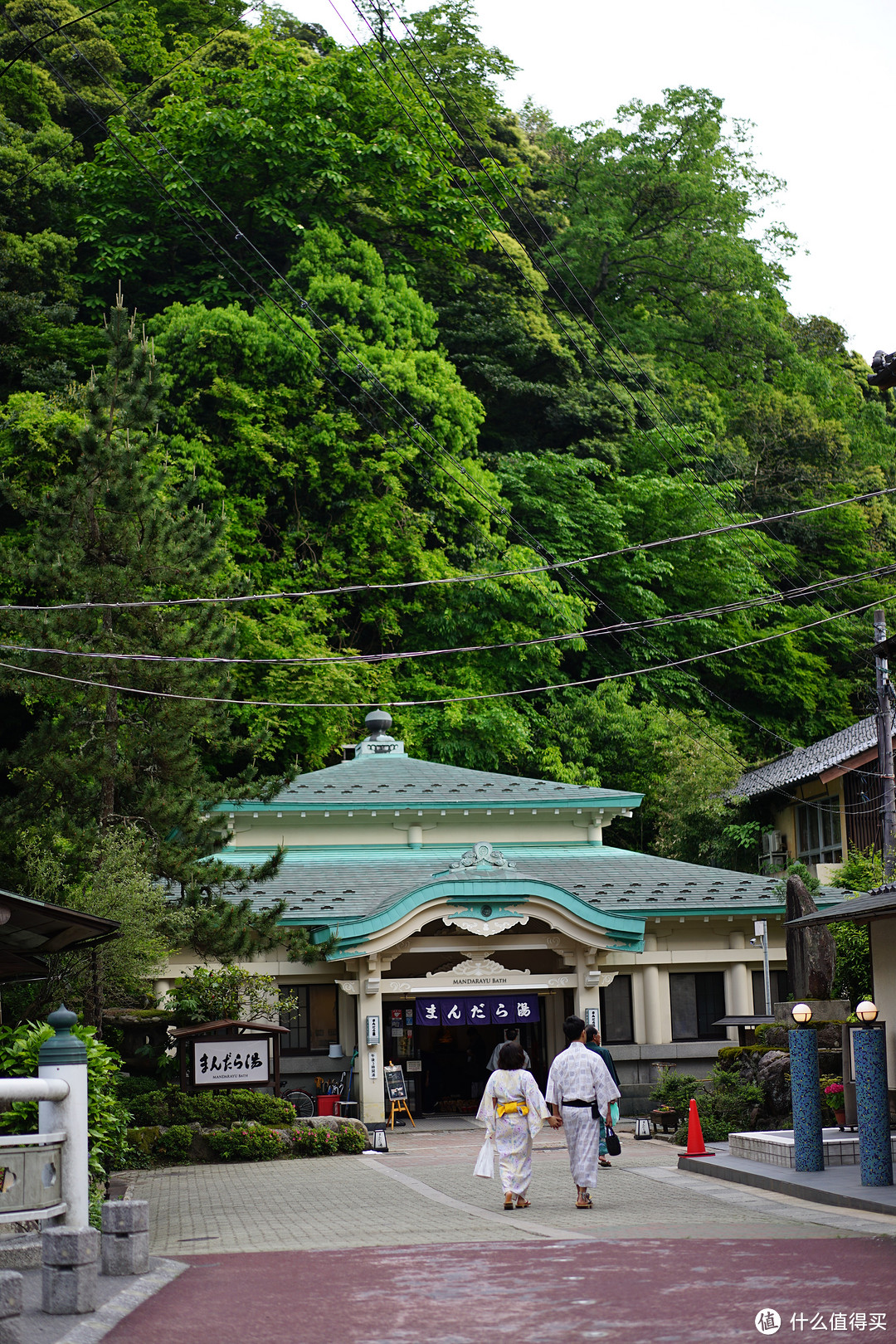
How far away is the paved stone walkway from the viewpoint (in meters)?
10.6

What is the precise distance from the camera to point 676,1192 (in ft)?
43.7

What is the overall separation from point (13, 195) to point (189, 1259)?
36.3m

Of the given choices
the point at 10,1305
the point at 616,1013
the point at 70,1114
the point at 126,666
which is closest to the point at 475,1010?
the point at 616,1013

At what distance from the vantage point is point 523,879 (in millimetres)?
22578

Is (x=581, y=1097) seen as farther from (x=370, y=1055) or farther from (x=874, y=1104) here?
Result: (x=370, y=1055)

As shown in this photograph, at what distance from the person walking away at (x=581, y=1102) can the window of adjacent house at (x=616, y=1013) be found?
11595mm

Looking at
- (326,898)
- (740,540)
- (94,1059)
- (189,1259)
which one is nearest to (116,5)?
(740,540)

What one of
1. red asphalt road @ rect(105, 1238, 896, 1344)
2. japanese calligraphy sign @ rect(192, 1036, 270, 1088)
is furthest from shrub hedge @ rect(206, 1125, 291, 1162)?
red asphalt road @ rect(105, 1238, 896, 1344)

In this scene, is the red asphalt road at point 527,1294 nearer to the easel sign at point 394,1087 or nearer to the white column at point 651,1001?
the easel sign at point 394,1087

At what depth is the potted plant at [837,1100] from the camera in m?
15.6

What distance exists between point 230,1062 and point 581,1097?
8856 mm

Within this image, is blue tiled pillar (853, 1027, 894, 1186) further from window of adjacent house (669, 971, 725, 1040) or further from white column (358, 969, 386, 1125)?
window of adjacent house (669, 971, 725, 1040)

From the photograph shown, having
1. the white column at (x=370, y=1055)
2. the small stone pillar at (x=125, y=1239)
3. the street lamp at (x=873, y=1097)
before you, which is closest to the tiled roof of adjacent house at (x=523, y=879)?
the white column at (x=370, y=1055)

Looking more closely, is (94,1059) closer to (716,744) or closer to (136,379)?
(136,379)
